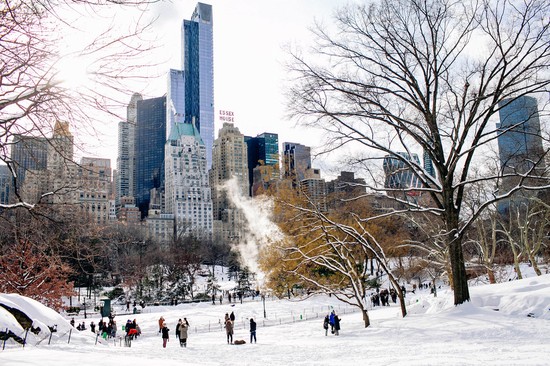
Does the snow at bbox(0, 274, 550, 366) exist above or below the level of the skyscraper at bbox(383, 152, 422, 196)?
below

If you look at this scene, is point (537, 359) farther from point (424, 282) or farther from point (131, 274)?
point (424, 282)

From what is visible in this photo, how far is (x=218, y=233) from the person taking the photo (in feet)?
635

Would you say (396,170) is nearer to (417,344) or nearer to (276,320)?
(417,344)

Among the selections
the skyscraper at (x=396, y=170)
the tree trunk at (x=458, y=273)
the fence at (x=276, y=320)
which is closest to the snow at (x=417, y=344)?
the tree trunk at (x=458, y=273)

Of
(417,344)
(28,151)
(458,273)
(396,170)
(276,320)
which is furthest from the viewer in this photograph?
(276,320)

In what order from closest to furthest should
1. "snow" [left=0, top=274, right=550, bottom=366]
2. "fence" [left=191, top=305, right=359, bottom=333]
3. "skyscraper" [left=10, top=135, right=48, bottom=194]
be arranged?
"skyscraper" [left=10, top=135, right=48, bottom=194]
"snow" [left=0, top=274, right=550, bottom=366]
"fence" [left=191, top=305, right=359, bottom=333]

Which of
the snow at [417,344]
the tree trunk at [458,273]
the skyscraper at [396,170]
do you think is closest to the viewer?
the snow at [417,344]

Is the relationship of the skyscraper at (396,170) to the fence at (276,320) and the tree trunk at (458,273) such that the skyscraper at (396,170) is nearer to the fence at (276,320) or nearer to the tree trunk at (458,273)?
the tree trunk at (458,273)

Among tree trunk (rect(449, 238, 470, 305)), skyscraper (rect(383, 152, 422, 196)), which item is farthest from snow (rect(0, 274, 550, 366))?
skyscraper (rect(383, 152, 422, 196))

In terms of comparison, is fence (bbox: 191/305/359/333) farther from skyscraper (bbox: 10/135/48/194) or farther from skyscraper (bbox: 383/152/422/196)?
skyscraper (bbox: 10/135/48/194)

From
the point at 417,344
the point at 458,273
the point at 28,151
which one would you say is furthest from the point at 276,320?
the point at 28,151

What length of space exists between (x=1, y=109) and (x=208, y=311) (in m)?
34.9

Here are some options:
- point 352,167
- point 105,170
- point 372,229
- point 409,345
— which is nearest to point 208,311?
point 372,229

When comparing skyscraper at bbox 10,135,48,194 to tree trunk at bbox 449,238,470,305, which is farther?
tree trunk at bbox 449,238,470,305
